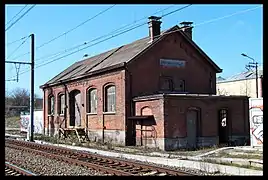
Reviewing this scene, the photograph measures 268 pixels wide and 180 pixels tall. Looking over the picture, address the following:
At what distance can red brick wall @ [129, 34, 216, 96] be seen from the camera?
26625 millimetres

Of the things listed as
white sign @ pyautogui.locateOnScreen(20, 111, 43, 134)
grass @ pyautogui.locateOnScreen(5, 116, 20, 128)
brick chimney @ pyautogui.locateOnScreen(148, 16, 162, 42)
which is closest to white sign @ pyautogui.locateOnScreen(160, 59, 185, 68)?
brick chimney @ pyautogui.locateOnScreen(148, 16, 162, 42)

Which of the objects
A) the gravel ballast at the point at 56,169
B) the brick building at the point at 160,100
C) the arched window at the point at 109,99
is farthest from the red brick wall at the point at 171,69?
the gravel ballast at the point at 56,169

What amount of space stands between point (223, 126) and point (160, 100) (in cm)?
584

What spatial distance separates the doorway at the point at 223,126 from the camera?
84.8 feet

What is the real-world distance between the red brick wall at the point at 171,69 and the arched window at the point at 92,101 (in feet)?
16.7

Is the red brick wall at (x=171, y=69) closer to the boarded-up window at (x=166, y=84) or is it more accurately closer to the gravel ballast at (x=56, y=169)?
the boarded-up window at (x=166, y=84)

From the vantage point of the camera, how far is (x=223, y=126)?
86.3ft

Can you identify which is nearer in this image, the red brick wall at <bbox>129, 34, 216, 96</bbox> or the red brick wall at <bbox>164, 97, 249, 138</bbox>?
the red brick wall at <bbox>164, 97, 249, 138</bbox>

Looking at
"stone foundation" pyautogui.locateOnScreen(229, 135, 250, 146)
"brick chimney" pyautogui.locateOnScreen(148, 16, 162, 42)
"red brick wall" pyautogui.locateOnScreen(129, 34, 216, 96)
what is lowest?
"stone foundation" pyautogui.locateOnScreen(229, 135, 250, 146)

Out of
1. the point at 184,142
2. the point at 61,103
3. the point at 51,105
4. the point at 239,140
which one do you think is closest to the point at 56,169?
the point at 184,142

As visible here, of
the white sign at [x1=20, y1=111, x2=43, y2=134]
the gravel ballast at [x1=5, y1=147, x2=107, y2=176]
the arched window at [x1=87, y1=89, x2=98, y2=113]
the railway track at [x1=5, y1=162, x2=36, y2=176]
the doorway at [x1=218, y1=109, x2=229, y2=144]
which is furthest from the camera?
the white sign at [x1=20, y1=111, x2=43, y2=134]

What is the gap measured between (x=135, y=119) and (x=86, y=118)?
23.8 feet

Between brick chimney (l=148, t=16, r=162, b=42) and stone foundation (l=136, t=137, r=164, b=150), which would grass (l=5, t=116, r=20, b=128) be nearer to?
brick chimney (l=148, t=16, r=162, b=42)
